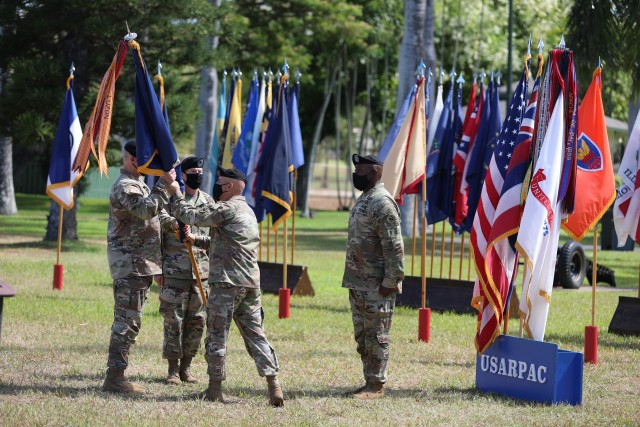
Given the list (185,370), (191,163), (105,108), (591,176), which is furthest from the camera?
(591,176)

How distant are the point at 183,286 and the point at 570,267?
11.3m

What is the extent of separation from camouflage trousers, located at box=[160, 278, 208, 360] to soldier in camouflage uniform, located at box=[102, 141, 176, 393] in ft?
1.11

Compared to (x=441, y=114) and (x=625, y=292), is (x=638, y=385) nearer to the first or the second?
(x=441, y=114)

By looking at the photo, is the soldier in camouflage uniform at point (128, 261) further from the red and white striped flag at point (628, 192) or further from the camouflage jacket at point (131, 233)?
the red and white striped flag at point (628, 192)

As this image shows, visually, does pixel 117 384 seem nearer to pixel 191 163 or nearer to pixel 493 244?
pixel 191 163

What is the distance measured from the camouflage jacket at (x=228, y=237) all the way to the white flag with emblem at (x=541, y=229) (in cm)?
250

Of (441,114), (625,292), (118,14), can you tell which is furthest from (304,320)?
(118,14)

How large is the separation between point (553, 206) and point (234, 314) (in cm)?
310

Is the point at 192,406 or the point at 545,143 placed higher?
the point at 545,143

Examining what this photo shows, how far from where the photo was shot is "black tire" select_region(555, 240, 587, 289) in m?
19.0

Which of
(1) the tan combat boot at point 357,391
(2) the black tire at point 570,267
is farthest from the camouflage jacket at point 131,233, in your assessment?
(2) the black tire at point 570,267

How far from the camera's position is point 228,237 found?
28.8ft

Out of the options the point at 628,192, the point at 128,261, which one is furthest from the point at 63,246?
the point at 128,261

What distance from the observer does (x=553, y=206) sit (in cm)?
961
